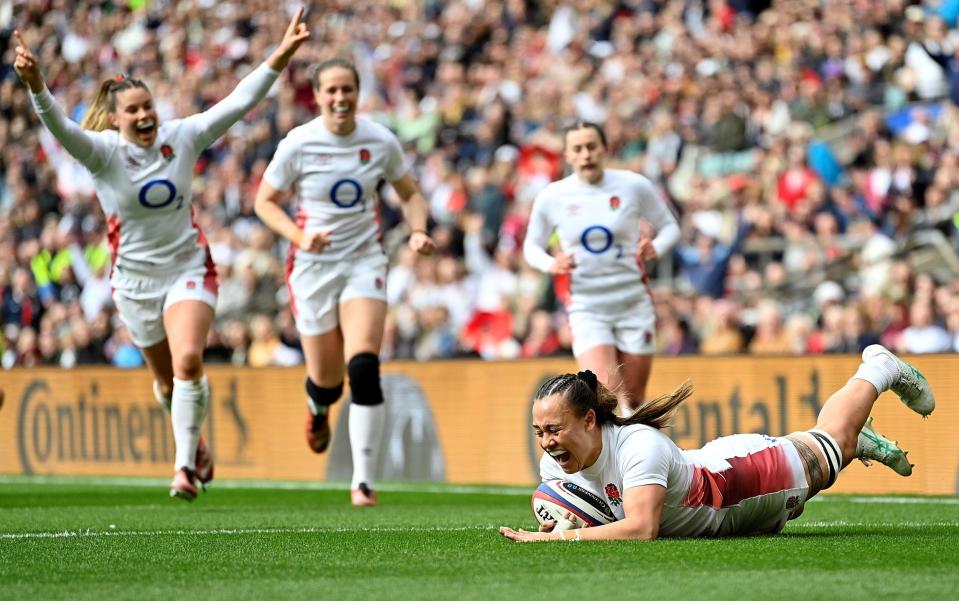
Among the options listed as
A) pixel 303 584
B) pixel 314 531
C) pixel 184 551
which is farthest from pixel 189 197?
pixel 303 584

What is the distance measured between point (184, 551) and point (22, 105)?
21070mm

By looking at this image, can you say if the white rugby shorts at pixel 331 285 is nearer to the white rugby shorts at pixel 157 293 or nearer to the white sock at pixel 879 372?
the white rugby shorts at pixel 157 293

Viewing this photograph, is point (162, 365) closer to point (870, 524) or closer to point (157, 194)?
point (157, 194)

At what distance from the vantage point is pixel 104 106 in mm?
10609

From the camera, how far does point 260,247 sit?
20.2m

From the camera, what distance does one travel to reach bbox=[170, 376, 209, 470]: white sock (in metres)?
10.6

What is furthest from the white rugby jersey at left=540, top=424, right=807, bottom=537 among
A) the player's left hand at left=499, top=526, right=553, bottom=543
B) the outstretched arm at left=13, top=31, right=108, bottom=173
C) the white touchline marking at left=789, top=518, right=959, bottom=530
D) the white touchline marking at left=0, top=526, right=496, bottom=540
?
the outstretched arm at left=13, top=31, right=108, bottom=173

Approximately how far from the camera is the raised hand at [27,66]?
9.23 meters

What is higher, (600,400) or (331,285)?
(331,285)

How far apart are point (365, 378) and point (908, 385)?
3.86 meters

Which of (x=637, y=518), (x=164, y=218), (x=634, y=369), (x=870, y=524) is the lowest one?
(x=870, y=524)

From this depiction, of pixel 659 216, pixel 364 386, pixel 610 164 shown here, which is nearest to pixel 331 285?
pixel 364 386

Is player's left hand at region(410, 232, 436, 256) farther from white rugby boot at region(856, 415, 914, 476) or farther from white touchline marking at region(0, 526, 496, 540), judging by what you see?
white rugby boot at region(856, 415, 914, 476)

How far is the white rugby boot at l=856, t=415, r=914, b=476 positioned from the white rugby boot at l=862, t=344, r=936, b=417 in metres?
0.23
